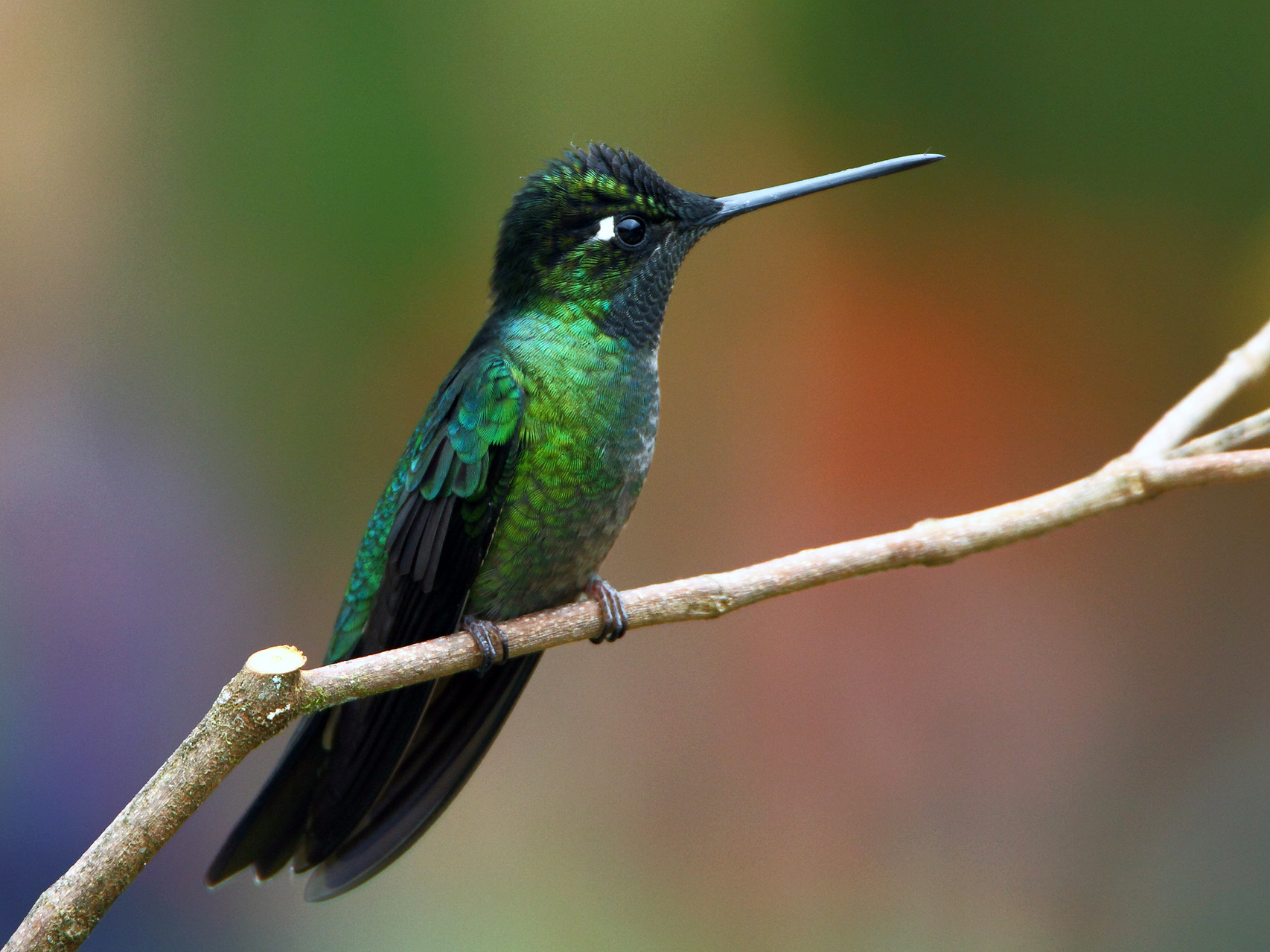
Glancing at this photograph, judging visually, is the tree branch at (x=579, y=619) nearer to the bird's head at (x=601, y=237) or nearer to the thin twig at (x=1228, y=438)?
the thin twig at (x=1228, y=438)

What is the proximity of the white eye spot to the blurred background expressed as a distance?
1.04m

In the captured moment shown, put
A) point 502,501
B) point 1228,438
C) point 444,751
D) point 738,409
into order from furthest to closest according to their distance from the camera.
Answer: point 738,409 < point 444,751 < point 502,501 < point 1228,438

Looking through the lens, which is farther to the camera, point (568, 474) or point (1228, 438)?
point (568, 474)

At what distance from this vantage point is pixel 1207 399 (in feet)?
4.17

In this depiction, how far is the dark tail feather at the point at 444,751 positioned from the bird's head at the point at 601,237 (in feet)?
1.58

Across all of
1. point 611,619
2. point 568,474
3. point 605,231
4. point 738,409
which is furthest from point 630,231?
point 738,409

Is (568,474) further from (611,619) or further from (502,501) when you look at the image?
(611,619)

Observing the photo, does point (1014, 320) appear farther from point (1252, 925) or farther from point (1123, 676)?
point (1252, 925)

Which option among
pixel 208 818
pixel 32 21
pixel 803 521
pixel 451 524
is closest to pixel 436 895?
pixel 208 818

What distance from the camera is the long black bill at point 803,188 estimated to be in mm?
1358

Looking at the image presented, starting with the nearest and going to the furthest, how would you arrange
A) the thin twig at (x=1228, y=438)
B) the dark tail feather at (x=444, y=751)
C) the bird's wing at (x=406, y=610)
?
the thin twig at (x=1228, y=438) < the bird's wing at (x=406, y=610) < the dark tail feather at (x=444, y=751)

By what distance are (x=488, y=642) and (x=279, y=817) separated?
1.08ft

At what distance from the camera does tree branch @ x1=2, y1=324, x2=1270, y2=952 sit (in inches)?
33.7

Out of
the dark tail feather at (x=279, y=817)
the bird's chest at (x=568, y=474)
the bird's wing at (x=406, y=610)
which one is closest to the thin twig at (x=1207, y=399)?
the bird's chest at (x=568, y=474)
